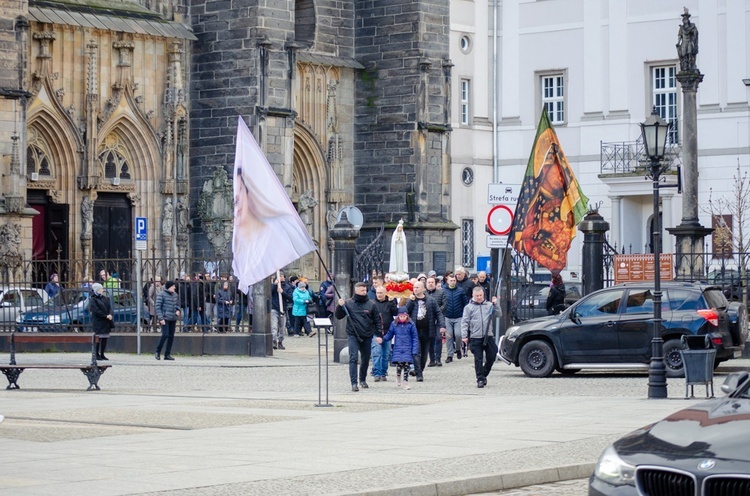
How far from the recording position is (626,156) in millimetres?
54656

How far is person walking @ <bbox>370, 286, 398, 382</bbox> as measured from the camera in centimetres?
2378

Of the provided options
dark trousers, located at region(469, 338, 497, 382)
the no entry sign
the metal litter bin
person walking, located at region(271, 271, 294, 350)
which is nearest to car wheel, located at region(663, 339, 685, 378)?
dark trousers, located at region(469, 338, 497, 382)

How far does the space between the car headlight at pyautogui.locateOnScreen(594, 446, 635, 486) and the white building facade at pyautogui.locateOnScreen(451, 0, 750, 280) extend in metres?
41.4

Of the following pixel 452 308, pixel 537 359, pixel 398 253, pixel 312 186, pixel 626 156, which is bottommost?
pixel 537 359

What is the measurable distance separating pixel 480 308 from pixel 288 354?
9.69m

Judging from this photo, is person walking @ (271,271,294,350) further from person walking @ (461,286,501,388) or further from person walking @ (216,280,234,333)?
person walking @ (461,286,501,388)

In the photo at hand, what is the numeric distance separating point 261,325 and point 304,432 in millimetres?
15095

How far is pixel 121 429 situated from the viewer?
54.1 feet

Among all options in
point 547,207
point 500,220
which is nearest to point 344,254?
point 500,220

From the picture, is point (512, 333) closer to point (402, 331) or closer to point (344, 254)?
point (402, 331)

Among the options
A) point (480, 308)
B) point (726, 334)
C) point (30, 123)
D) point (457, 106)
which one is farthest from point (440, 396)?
point (457, 106)

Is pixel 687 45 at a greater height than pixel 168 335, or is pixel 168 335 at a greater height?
pixel 687 45

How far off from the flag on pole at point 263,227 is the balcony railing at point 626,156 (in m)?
34.1

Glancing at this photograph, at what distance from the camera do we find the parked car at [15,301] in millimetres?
32969
